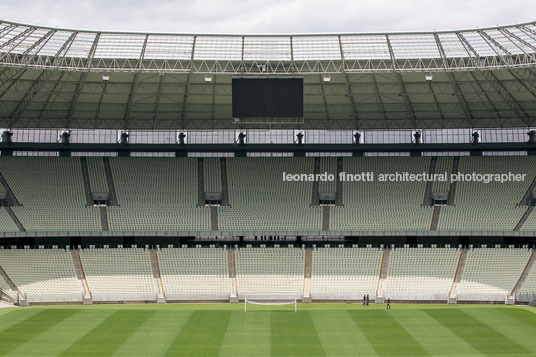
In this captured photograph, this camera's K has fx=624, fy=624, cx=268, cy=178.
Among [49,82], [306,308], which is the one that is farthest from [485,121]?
[49,82]

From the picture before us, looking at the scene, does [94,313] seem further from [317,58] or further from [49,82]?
[317,58]

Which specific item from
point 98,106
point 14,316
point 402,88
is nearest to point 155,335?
point 14,316

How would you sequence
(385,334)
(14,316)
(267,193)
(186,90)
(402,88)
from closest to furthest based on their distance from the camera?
(385,334) → (14,316) → (402,88) → (186,90) → (267,193)

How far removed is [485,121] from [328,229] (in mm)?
17656

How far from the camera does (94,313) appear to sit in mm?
39156

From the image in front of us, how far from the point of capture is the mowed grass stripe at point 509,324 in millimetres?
32469

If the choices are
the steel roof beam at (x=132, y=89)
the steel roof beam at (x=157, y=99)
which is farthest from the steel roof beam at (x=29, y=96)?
the steel roof beam at (x=157, y=99)

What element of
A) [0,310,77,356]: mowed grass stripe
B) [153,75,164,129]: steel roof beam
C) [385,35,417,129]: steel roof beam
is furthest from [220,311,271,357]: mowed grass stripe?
[385,35,417,129]: steel roof beam

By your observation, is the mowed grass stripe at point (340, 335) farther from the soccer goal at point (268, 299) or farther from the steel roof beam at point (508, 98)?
the steel roof beam at point (508, 98)

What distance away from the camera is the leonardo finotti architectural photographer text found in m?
54.4

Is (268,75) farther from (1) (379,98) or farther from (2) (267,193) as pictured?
(2) (267,193)

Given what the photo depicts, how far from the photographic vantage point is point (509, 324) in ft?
119

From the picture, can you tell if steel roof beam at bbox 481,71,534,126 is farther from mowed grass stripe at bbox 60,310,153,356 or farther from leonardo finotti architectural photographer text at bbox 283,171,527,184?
mowed grass stripe at bbox 60,310,153,356

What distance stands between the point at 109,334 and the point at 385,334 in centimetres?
1495
